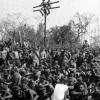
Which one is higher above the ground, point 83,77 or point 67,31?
Answer: point 67,31

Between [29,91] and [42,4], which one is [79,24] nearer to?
[42,4]

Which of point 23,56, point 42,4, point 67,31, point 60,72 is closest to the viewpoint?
point 60,72

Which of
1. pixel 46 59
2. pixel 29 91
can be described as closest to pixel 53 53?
pixel 46 59

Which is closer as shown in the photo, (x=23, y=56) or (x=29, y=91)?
(x=29, y=91)

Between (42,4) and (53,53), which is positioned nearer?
(53,53)

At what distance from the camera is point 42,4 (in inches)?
897

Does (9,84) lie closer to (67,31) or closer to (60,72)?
(60,72)

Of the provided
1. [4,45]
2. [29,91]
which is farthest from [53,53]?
[29,91]

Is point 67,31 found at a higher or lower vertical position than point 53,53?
higher

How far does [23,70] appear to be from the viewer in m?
13.2

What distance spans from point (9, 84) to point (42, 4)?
11.9 metres

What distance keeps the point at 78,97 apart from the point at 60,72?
2413 mm

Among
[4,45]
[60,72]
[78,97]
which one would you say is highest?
[4,45]

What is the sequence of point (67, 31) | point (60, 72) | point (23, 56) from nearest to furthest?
point (60, 72) → point (23, 56) → point (67, 31)
